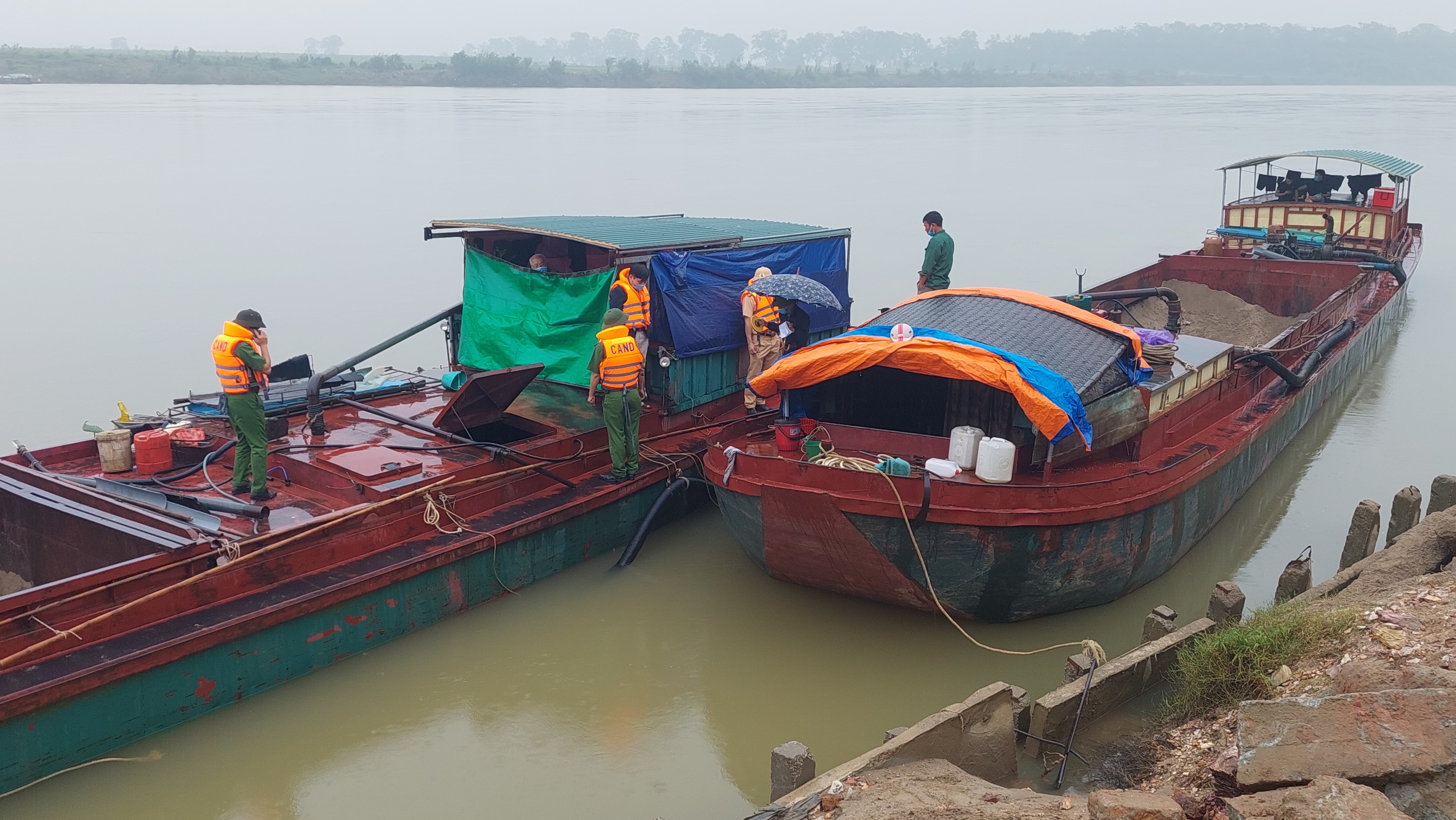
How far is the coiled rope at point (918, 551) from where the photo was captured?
7762mm

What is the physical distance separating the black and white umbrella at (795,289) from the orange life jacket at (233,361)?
4419 mm

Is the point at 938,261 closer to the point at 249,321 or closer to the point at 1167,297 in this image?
the point at 1167,297

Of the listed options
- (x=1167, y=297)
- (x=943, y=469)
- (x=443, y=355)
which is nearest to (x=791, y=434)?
(x=943, y=469)

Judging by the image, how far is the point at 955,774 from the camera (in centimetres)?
572

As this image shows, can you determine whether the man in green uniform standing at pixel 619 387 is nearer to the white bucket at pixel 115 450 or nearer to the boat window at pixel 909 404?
the boat window at pixel 909 404

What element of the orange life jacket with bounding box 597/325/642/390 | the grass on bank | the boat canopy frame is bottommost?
the grass on bank

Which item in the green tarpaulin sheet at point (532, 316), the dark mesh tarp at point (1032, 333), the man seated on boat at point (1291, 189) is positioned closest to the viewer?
the dark mesh tarp at point (1032, 333)

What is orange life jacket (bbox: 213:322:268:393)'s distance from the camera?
25.9ft

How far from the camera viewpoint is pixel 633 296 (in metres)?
9.93

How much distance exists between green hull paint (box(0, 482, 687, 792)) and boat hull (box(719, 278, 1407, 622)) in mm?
1419

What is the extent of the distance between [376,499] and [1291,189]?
1772cm

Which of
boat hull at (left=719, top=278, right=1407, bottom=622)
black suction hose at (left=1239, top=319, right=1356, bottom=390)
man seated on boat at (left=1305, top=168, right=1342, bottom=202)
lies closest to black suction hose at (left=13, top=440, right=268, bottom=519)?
boat hull at (left=719, top=278, right=1407, bottom=622)

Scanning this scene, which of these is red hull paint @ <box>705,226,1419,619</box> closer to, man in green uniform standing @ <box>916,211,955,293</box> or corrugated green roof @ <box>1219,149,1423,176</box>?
man in green uniform standing @ <box>916,211,955,293</box>

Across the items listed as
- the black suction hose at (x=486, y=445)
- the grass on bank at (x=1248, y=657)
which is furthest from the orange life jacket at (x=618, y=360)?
the grass on bank at (x=1248, y=657)
